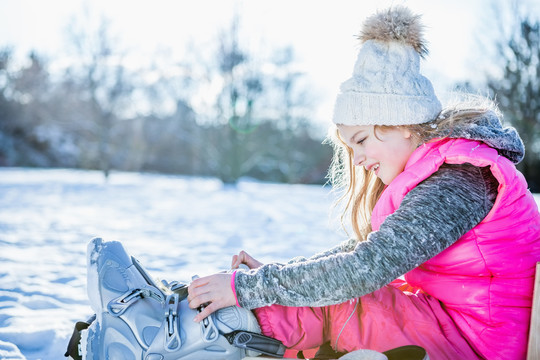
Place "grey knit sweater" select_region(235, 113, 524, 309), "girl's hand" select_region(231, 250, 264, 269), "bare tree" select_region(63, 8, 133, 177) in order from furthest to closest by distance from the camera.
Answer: "bare tree" select_region(63, 8, 133, 177), "girl's hand" select_region(231, 250, 264, 269), "grey knit sweater" select_region(235, 113, 524, 309)

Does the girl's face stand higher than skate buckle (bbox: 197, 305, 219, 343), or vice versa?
the girl's face

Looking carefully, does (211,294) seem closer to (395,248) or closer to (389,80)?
(395,248)

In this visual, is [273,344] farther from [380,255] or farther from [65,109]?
[65,109]

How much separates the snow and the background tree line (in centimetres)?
609

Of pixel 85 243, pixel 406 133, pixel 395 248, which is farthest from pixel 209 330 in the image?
pixel 85 243

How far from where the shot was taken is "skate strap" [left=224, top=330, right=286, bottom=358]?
113 centimetres

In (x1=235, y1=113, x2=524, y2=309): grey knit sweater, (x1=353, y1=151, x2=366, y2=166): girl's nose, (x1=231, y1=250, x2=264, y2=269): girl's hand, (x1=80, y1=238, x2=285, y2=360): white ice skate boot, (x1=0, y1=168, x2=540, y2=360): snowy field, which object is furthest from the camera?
(x1=0, y1=168, x2=540, y2=360): snowy field

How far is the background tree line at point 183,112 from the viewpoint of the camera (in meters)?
14.0

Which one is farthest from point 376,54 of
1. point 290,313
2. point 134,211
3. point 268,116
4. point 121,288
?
point 268,116

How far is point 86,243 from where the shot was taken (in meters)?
3.67

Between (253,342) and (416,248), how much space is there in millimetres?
482

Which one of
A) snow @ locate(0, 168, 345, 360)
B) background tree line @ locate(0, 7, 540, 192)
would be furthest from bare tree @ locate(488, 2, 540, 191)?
snow @ locate(0, 168, 345, 360)

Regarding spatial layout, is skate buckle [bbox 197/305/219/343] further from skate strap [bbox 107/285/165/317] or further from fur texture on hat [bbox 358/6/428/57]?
fur texture on hat [bbox 358/6/428/57]

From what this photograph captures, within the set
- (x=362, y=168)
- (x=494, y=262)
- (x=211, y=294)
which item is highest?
(x=362, y=168)
